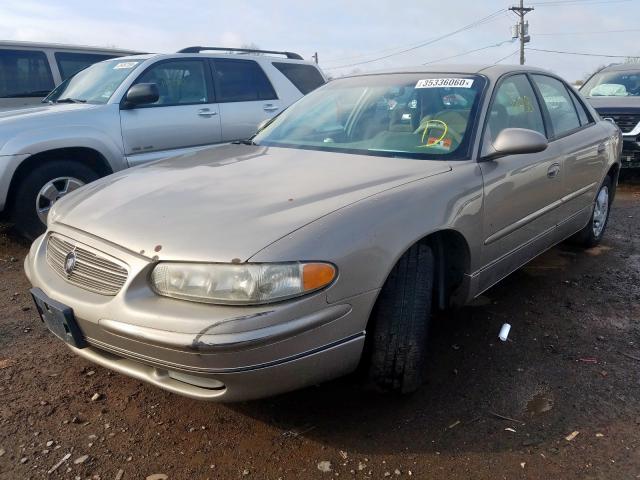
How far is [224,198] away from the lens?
7.73 feet

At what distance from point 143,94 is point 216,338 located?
3.71m

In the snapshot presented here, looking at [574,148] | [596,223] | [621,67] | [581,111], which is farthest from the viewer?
[621,67]

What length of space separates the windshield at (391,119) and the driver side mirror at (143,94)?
1.83m

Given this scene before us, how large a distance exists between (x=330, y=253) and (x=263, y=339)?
0.39m

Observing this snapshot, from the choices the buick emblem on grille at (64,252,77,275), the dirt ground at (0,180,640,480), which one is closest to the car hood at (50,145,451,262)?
the buick emblem on grille at (64,252,77,275)

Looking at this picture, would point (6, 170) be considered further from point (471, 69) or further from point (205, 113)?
point (471, 69)

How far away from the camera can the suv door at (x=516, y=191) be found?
2.89 meters

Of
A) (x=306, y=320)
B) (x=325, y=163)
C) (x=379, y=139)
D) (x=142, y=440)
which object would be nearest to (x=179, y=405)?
(x=142, y=440)

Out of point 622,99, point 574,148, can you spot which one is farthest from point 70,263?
point 622,99

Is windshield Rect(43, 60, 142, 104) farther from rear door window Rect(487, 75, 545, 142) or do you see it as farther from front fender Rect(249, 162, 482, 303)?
front fender Rect(249, 162, 482, 303)

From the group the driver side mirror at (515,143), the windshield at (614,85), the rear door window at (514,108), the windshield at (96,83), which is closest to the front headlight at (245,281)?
the driver side mirror at (515,143)

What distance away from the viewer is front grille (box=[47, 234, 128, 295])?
6.88 feet

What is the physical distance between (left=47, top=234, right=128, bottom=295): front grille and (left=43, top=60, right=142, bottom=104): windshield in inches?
125

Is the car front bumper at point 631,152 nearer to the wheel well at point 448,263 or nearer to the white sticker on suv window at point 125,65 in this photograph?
the wheel well at point 448,263
